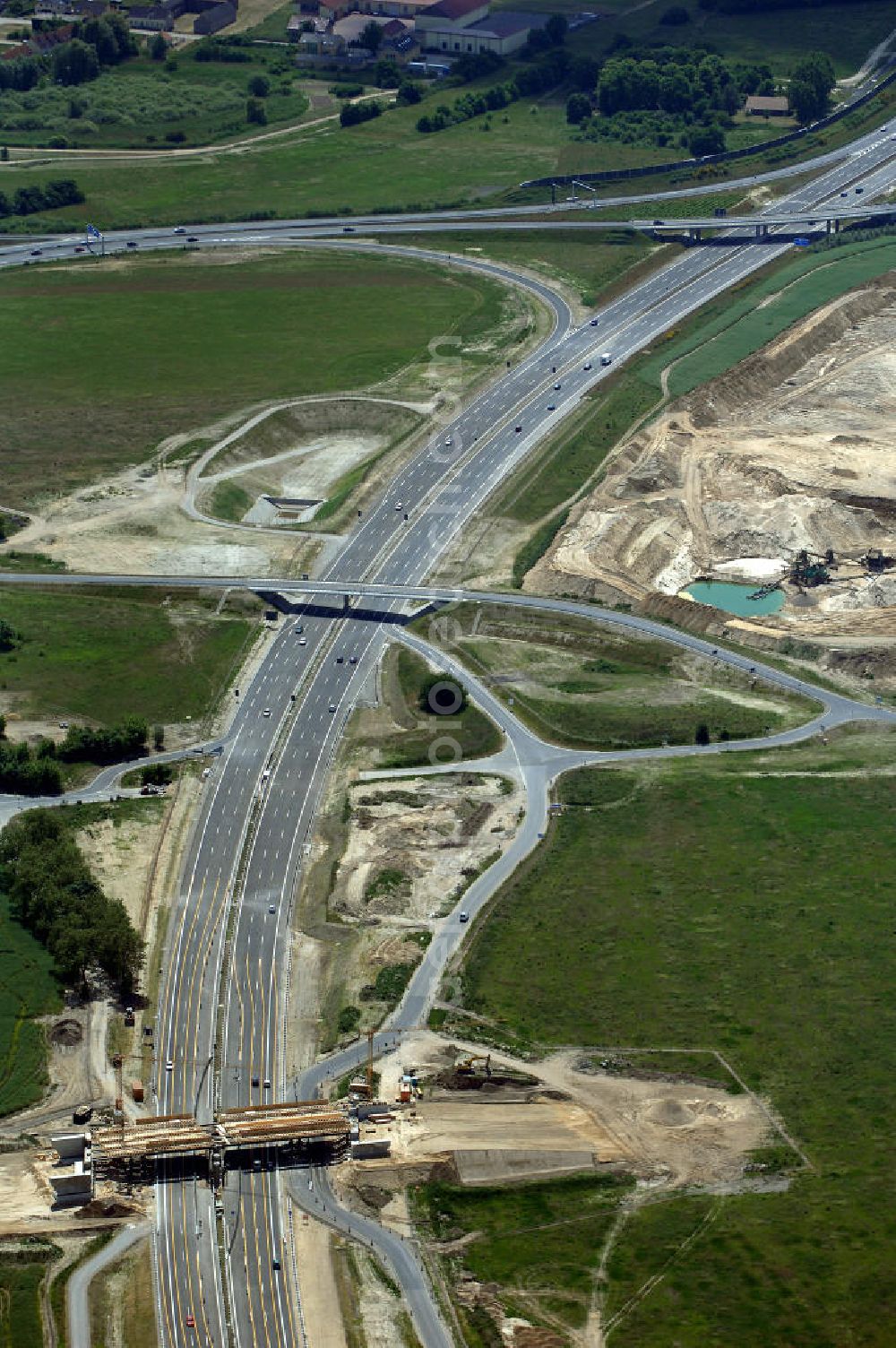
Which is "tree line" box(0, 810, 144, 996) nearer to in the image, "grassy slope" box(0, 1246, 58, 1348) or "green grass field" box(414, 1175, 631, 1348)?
"grassy slope" box(0, 1246, 58, 1348)

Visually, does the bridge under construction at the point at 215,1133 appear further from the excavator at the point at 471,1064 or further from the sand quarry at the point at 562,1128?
the excavator at the point at 471,1064

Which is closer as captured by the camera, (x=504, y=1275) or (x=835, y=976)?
(x=504, y=1275)

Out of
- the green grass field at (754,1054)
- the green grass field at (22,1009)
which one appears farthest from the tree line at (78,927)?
the green grass field at (754,1054)

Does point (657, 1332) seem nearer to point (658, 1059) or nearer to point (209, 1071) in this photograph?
point (658, 1059)

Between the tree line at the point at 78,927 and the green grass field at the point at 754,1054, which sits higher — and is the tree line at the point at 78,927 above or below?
above

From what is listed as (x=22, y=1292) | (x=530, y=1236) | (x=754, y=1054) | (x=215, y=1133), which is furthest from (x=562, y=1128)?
(x=22, y=1292)

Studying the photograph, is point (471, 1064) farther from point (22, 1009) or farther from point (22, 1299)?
point (22, 1299)

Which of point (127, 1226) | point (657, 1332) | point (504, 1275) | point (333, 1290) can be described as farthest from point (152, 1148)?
point (657, 1332)
